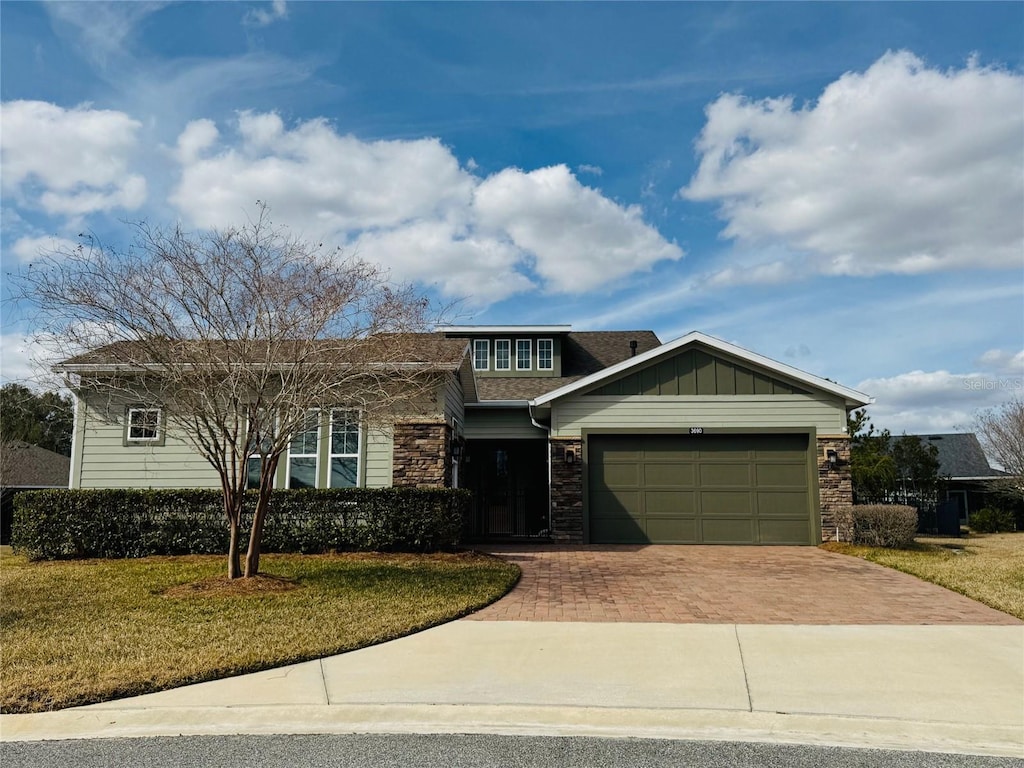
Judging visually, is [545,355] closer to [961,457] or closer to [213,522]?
[213,522]

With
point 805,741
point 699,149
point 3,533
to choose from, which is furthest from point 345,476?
point 3,533

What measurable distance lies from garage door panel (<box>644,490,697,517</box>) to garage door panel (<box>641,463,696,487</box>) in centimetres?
18

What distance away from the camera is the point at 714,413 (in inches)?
623

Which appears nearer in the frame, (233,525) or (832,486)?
(233,525)

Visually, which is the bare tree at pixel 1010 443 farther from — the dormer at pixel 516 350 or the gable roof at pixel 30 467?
the gable roof at pixel 30 467

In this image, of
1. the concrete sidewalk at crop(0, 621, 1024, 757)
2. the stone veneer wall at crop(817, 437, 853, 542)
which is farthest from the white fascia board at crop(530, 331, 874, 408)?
the concrete sidewalk at crop(0, 621, 1024, 757)

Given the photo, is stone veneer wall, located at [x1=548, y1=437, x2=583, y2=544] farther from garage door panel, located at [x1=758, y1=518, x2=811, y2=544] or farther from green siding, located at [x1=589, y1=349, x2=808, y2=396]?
garage door panel, located at [x1=758, y1=518, x2=811, y2=544]

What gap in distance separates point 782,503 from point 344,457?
9510 millimetres

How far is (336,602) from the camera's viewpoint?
847cm

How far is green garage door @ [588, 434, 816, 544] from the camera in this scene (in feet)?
51.1

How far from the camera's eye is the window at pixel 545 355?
21562 millimetres

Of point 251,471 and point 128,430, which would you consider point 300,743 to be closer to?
point 251,471

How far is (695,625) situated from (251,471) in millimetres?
10561

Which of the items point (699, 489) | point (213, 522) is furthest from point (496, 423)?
point (213, 522)
